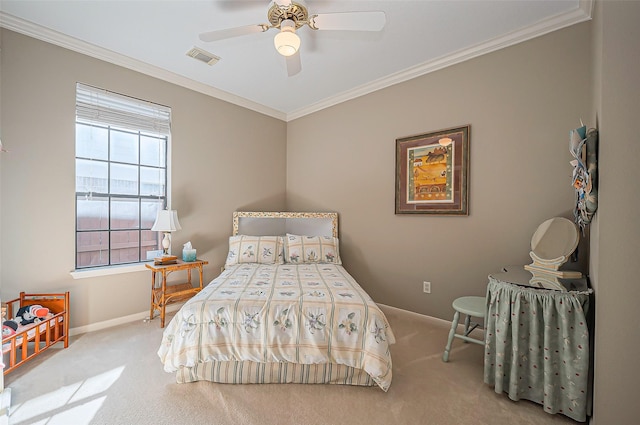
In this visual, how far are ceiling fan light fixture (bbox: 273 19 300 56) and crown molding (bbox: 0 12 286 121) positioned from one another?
2.10 meters

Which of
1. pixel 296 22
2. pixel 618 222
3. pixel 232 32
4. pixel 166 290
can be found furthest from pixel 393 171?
pixel 166 290

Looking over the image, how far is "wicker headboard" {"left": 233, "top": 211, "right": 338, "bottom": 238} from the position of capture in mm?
3688

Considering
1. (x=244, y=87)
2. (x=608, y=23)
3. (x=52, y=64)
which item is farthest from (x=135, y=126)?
(x=608, y=23)

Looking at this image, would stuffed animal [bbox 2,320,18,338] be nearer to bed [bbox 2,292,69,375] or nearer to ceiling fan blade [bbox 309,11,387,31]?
bed [bbox 2,292,69,375]

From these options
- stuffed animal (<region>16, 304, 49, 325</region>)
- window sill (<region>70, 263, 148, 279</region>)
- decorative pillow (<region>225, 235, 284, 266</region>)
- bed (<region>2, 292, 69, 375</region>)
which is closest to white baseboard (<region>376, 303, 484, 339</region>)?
decorative pillow (<region>225, 235, 284, 266</region>)

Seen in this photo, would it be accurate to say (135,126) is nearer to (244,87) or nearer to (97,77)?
(97,77)

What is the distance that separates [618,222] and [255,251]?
9.75 feet

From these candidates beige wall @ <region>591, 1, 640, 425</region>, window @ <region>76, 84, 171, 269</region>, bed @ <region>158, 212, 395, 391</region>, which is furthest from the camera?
window @ <region>76, 84, 171, 269</region>

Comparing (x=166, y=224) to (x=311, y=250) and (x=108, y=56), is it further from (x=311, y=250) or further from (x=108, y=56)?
(x=108, y=56)

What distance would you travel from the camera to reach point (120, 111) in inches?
112

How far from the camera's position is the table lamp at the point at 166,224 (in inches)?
113

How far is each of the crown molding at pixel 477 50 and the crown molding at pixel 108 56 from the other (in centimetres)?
133

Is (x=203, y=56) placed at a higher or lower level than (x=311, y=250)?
higher

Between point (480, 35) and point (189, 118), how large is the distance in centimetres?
320
